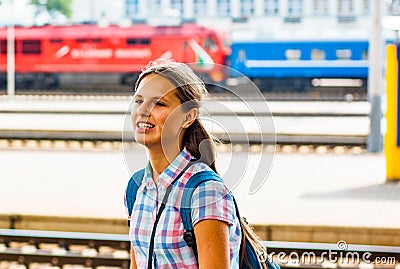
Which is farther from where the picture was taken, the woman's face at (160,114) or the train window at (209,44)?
the train window at (209,44)

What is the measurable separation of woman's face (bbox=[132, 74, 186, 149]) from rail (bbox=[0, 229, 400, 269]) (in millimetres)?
3032

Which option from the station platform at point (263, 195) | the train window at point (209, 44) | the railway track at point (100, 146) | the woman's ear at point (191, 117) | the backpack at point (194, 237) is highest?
the woman's ear at point (191, 117)

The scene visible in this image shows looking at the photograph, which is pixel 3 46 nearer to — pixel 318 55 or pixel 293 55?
pixel 293 55

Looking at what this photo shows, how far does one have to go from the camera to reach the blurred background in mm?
5172

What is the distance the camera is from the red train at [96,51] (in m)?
32.9

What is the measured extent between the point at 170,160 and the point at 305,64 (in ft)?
99.7

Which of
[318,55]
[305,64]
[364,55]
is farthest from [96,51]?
[364,55]

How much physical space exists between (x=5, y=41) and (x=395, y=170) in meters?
27.0

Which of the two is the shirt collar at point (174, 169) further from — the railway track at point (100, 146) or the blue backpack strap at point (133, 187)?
the railway track at point (100, 146)

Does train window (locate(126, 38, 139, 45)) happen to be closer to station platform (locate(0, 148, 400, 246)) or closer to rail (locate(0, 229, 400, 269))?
station platform (locate(0, 148, 400, 246))

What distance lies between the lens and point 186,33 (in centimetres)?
3266

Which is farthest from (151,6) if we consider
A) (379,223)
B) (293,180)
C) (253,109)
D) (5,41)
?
(253,109)

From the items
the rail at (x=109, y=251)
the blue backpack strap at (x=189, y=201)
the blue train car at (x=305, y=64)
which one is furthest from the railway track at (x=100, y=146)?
the blue train car at (x=305, y=64)

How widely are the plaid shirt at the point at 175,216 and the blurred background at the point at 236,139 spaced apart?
11cm
